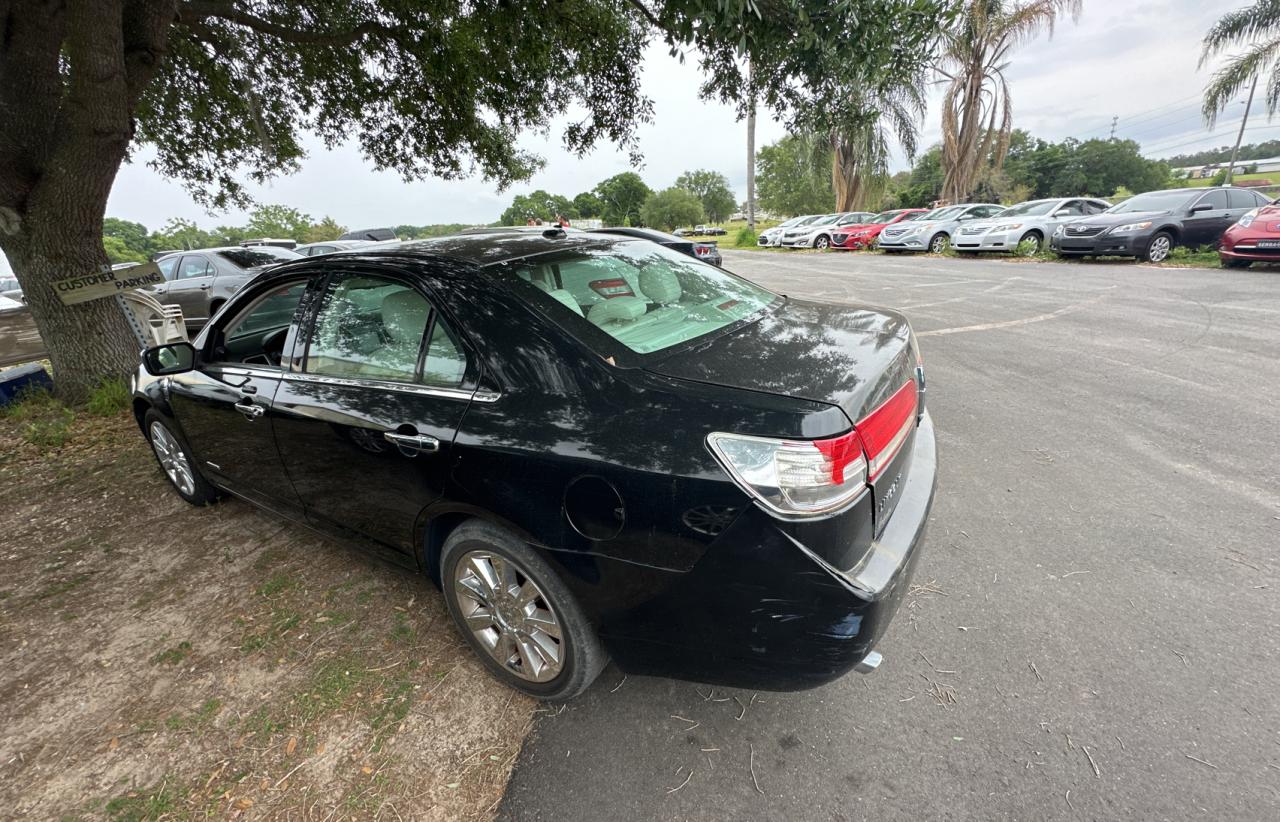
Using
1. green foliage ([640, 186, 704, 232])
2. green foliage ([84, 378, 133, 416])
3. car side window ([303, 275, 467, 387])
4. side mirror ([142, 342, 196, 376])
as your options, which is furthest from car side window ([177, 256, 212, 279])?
green foliage ([640, 186, 704, 232])

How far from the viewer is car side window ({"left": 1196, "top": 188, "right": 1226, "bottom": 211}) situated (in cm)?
1110

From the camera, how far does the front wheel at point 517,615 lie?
6.00 feet

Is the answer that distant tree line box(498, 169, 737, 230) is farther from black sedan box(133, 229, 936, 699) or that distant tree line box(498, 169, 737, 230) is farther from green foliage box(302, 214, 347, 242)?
black sedan box(133, 229, 936, 699)

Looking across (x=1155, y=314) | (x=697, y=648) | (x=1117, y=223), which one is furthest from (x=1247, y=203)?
(x=697, y=648)

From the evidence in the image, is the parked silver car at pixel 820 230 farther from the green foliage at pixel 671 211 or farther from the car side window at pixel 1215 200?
the green foliage at pixel 671 211

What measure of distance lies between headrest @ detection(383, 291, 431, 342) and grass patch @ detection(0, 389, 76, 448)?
468 cm

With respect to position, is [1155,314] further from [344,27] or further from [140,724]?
[344,27]

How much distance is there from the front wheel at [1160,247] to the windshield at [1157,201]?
577 mm

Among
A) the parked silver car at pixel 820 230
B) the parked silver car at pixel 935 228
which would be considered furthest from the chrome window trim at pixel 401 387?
the parked silver car at pixel 820 230

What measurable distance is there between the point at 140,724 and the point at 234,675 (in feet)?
0.97

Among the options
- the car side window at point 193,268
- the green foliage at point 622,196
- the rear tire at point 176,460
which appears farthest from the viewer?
the green foliage at point 622,196

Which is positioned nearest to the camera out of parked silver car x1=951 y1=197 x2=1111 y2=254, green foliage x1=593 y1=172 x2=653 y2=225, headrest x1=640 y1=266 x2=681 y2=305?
headrest x1=640 y1=266 x2=681 y2=305

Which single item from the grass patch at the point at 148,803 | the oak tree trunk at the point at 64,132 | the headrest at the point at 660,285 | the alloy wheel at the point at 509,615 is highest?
the oak tree trunk at the point at 64,132

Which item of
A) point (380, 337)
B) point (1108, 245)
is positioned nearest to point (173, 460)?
point (380, 337)
